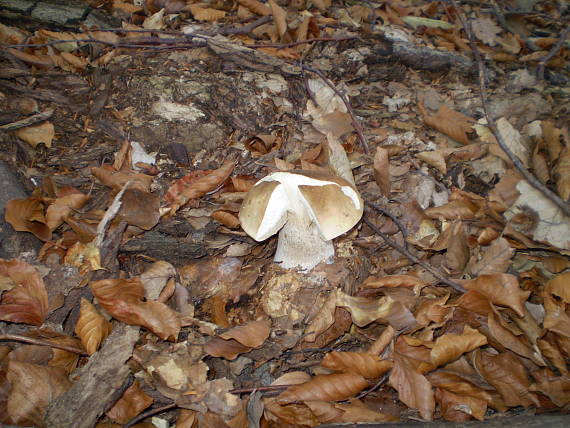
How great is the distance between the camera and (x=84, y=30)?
330 cm

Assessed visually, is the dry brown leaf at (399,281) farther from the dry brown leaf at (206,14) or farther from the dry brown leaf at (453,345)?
the dry brown leaf at (206,14)

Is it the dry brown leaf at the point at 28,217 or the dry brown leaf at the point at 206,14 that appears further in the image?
the dry brown leaf at the point at 206,14

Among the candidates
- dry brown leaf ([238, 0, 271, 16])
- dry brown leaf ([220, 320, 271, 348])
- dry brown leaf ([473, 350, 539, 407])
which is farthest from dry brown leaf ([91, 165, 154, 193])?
dry brown leaf ([238, 0, 271, 16])

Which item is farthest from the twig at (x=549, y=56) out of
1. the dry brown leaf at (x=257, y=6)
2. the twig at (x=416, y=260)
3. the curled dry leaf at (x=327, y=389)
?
the curled dry leaf at (x=327, y=389)

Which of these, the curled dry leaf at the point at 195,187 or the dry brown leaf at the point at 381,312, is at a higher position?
the curled dry leaf at the point at 195,187

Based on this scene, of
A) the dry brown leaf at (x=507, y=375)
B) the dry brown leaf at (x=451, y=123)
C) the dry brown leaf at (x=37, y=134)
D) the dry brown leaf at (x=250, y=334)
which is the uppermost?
the dry brown leaf at (x=37, y=134)

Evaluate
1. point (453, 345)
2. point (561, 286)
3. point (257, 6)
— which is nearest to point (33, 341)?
point (453, 345)

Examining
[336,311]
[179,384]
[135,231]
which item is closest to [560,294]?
[336,311]

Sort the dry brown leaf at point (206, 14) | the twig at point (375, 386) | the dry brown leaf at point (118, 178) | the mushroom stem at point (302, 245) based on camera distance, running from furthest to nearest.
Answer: the dry brown leaf at point (206, 14)
the dry brown leaf at point (118, 178)
the mushroom stem at point (302, 245)
the twig at point (375, 386)

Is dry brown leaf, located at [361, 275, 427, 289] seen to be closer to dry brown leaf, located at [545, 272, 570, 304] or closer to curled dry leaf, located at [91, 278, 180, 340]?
dry brown leaf, located at [545, 272, 570, 304]

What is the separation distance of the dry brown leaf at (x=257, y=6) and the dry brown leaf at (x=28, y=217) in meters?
2.76

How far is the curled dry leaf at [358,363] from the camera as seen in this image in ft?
5.86

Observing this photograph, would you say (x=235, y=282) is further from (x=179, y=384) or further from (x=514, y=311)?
(x=514, y=311)

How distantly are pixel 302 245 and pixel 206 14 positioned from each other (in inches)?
109
